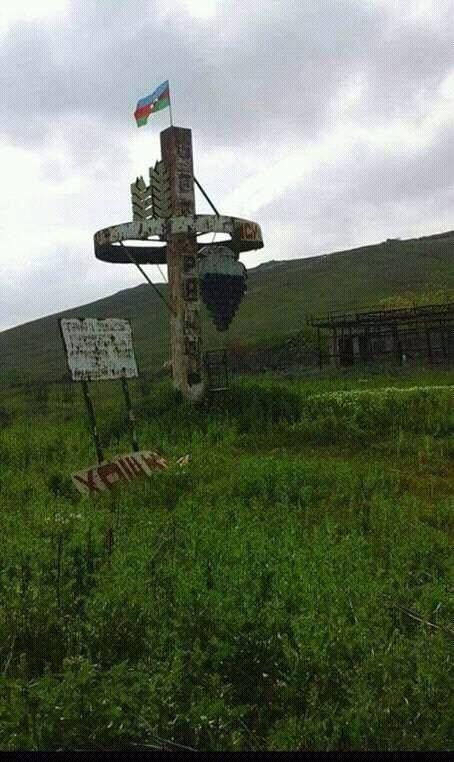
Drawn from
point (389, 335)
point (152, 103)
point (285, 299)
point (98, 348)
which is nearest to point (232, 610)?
point (98, 348)

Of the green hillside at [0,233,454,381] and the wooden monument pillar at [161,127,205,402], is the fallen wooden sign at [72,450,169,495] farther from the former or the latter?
the green hillside at [0,233,454,381]

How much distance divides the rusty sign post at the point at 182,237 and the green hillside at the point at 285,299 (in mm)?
38593

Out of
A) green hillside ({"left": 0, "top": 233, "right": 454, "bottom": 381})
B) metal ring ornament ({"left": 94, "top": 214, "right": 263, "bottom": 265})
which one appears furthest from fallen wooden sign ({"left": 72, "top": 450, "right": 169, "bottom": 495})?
green hillside ({"left": 0, "top": 233, "right": 454, "bottom": 381})

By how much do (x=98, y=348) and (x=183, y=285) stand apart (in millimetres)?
6317

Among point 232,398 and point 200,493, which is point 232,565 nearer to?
point 200,493

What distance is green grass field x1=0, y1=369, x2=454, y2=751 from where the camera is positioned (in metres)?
3.67

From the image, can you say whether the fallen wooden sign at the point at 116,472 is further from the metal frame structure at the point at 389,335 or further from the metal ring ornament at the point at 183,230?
the metal frame structure at the point at 389,335

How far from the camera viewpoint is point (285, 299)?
97625 mm

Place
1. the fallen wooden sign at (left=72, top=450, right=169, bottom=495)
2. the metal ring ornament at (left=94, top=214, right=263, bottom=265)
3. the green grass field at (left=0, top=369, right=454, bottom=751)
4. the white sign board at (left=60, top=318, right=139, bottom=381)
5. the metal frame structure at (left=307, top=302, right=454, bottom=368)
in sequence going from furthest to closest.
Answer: the metal frame structure at (left=307, top=302, right=454, bottom=368), the metal ring ornament at (left=94, top=214, right=263, bottom=265), the white sign board at (left=60, top=318, right=139, bottom=381), the fallen wooden sign at (left=72, top=450, right=169, bottom=495), the green grass field at (left=0, top=369, right=454, bottom=751)

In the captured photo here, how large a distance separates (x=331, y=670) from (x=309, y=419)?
11908 millimetres

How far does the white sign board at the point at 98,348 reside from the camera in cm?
1178

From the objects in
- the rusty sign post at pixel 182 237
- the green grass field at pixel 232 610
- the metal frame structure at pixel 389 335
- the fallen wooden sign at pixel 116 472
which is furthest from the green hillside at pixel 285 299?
the green grass field at pixel 232 610

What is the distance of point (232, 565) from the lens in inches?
243

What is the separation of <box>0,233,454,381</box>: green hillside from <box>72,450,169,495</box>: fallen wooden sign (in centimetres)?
4596
